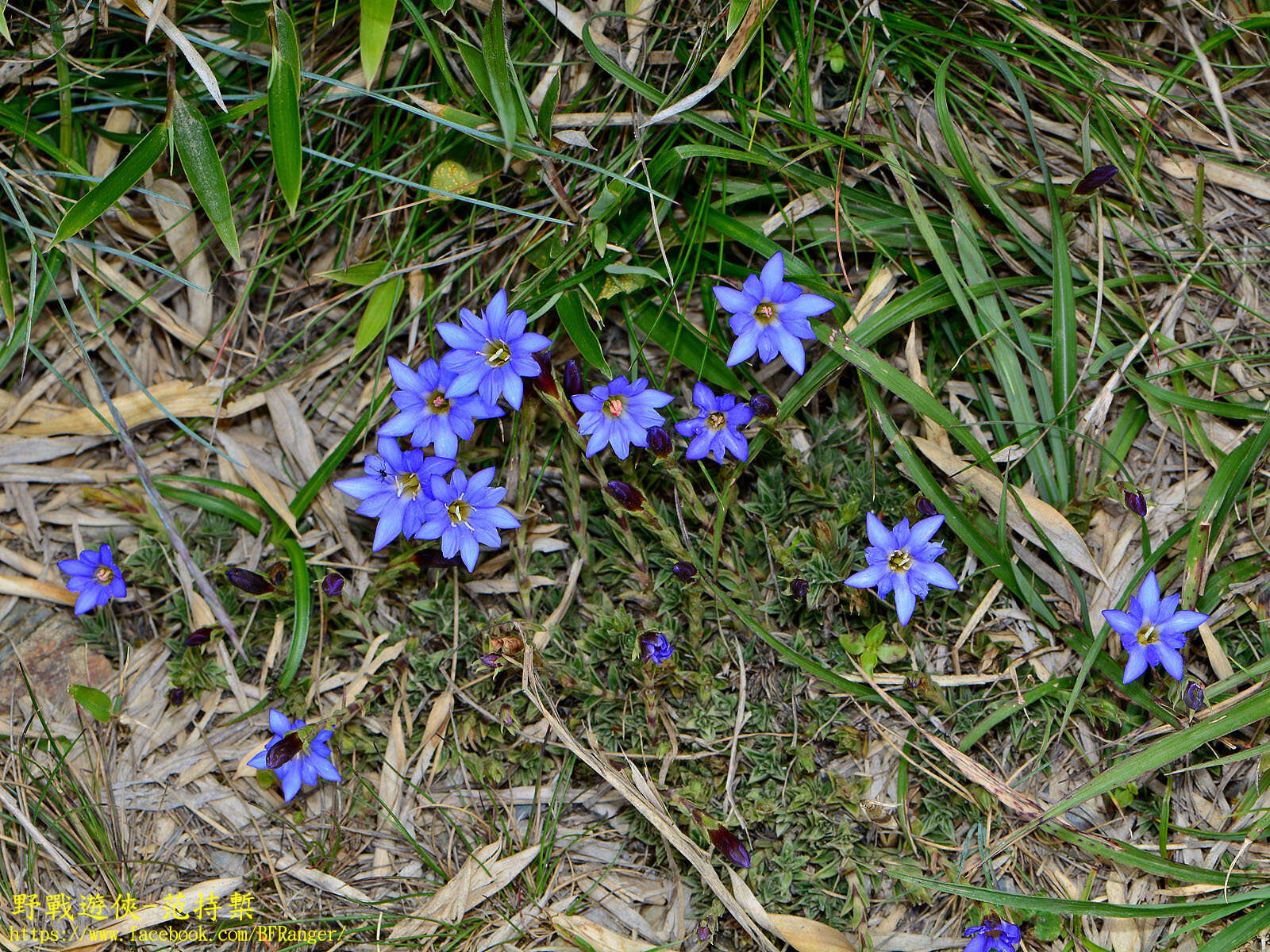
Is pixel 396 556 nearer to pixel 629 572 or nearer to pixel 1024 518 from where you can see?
pixel 629 572

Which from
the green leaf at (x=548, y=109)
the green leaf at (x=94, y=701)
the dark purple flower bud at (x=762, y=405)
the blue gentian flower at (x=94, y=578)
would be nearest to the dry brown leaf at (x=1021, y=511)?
the dark purple flower bud at (x=762, y=405)

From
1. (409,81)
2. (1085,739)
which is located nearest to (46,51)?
(409,81)

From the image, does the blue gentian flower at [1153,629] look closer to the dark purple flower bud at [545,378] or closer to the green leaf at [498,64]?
the dark purple flower bud at [545,378]

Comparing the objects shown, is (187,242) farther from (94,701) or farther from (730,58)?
(730,58)

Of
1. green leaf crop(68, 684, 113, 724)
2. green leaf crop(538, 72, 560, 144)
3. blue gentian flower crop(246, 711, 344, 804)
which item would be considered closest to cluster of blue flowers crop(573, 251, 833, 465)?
green leaf crop(538, 72, 560, 144)

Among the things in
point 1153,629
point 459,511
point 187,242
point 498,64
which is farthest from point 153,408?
point 1153,629

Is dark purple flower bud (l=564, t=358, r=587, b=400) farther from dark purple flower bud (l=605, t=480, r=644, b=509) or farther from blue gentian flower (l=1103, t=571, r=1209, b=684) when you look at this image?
blue gentian flower (l=1103, t=571, r=1209, b=684)
